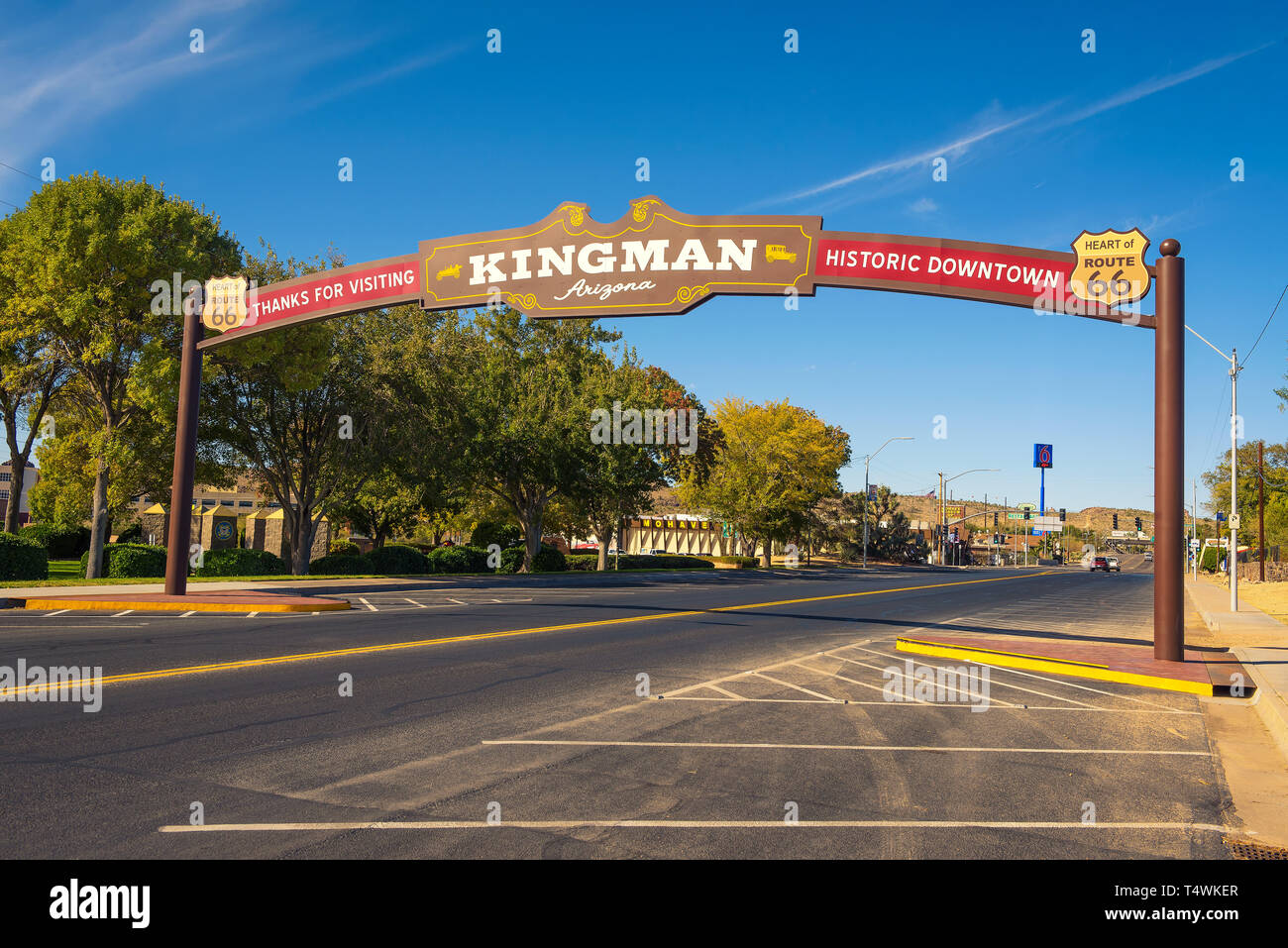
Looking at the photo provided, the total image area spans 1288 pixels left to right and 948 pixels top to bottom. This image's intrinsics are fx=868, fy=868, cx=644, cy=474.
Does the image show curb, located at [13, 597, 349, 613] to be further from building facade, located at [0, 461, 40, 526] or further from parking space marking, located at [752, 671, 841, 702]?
building facade, located at [0, 461, 40, 526]

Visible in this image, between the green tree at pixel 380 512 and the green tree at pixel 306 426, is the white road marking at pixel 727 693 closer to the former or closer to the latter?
the green tree at pixel 306 426

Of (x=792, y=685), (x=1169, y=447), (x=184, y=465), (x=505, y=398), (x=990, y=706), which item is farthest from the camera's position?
(x=505, y=398)

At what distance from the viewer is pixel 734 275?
50.5 feet

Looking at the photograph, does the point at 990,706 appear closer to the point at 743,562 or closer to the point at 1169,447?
the point at 1169,447

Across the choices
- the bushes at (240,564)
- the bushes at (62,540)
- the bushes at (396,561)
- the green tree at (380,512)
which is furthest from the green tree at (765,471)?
the bushes at (62,540)

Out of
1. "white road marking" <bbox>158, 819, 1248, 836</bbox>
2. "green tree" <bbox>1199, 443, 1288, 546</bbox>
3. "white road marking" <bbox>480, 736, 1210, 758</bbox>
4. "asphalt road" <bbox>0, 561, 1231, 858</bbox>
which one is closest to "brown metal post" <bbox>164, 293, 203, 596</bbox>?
"asphalt road" <bbox>0, 561, 1231, 858</bbox>

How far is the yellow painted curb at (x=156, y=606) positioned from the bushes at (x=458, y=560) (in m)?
20.9

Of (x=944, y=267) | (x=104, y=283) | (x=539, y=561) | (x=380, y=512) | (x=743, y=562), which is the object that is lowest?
(x=743, y=562)

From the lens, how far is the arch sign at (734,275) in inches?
522

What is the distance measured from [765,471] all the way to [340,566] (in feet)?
114

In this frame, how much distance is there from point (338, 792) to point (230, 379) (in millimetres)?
28856

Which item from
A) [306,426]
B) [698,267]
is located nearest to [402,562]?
[306,426]
